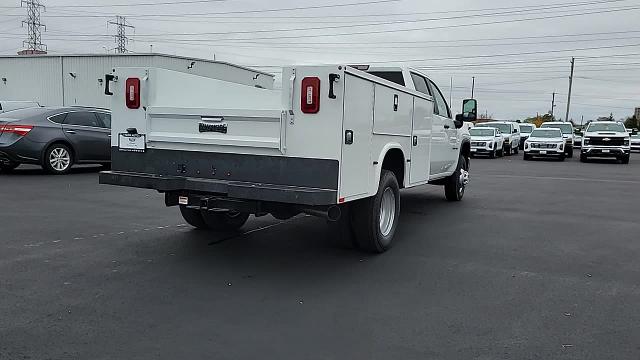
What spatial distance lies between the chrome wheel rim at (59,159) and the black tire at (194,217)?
7.37 m

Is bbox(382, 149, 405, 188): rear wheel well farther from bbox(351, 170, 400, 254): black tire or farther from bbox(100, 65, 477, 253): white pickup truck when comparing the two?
bbox(351, 170, 400, 254): black tire

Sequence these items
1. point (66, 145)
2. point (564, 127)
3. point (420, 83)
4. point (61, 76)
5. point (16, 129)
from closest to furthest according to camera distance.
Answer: point (420, 83)
point (16, 129)
point (66, 145)
point (61, 76)
point (564, 127)

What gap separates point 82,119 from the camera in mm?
13695

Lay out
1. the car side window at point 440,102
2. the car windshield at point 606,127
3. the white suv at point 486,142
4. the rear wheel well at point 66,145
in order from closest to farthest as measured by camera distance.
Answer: the car side window at point 440,102 < the rear wheel well at point 66,145 < the car windshield at point 606,127 < the white suv at point 486,142

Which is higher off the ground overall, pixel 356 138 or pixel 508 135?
pixel 356 138

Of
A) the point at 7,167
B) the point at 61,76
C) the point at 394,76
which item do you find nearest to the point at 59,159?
the point at 7,167

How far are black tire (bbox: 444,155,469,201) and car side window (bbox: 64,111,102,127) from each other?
28.4ft

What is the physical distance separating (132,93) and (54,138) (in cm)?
818

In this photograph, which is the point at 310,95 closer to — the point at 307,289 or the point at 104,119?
the point at 307,289

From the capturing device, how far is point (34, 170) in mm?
14227

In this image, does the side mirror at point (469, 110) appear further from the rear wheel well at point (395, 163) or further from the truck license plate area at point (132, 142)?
the truck license plate area at point (132, 142)

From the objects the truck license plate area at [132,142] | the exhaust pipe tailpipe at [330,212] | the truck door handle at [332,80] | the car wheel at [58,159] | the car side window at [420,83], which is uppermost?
the car side window at [420,83]

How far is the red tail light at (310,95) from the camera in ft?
16.4

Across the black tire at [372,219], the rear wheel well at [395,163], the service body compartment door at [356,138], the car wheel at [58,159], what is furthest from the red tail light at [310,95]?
the car wheel at [58,159]
